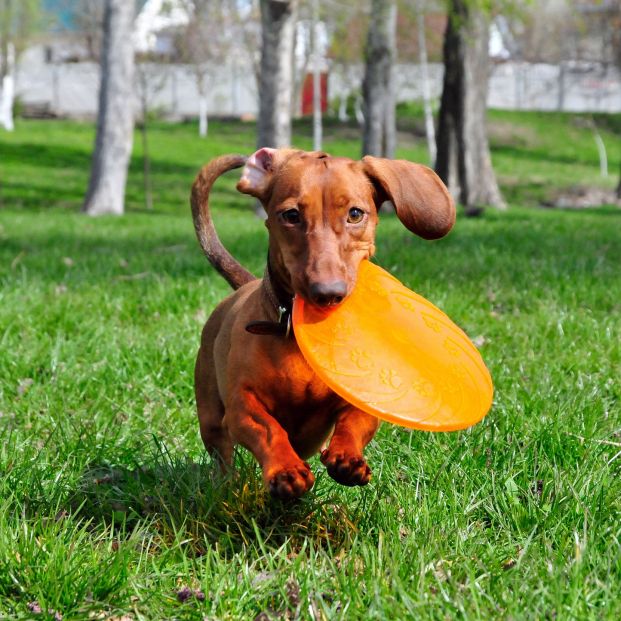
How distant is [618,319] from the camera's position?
18.3 ft

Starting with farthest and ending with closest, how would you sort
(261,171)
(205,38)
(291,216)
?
(205,38) → (261,171) → (291,216)

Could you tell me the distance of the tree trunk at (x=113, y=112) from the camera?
1662 cm

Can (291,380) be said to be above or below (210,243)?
below

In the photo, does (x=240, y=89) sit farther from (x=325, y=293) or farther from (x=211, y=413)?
(x=325, y=293)

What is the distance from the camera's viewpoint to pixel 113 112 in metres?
17.2

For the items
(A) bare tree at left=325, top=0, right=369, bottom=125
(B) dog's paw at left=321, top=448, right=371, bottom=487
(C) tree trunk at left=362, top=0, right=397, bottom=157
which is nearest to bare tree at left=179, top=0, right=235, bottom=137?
(A) bare tree at left=325, top=0, right=369, bottom=125

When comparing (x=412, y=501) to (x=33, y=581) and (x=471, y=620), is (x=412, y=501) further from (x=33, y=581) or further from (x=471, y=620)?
(x=33, y=581)

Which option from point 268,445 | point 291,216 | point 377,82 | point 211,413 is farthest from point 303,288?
point 377,82

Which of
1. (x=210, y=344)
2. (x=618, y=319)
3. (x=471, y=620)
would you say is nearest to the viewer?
(x=471, y=620)

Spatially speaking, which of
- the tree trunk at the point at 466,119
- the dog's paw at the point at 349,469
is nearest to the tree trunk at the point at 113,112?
the tree trunk at the point at 466,119

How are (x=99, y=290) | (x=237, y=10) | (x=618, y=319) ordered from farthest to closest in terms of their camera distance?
(x=237, y=10), (x=99, y=290), (x=618, y=319)

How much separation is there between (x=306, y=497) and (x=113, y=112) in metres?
15.3

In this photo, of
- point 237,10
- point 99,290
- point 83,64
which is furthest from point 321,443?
point 83,64

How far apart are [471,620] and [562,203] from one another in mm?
23092
